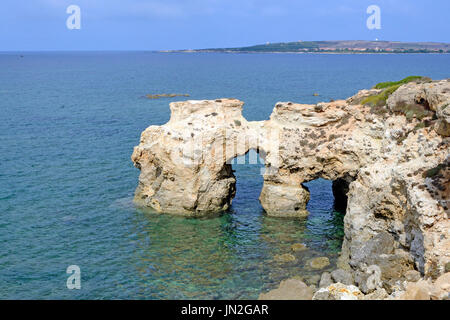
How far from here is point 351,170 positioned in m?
40.6

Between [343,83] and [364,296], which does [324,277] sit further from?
[343,83]

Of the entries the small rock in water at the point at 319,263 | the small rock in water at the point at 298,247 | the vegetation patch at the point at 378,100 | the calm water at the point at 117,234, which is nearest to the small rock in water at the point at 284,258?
the calm water at the point at 117,234

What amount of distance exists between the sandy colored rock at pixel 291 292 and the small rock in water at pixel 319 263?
3.78 m

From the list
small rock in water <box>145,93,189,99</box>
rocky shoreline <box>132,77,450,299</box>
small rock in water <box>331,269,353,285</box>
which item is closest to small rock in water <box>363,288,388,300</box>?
rocky shoreline <box>132,77,450,299</box>

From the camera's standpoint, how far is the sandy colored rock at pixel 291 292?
2889 cm

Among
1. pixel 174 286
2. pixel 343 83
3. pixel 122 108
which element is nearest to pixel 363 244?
pixel 174 286

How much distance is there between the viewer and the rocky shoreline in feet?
91.7

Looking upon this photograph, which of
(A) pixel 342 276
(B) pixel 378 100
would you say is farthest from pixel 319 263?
(B) pixel 378 100

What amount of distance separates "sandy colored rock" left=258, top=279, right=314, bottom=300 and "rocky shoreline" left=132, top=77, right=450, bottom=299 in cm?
7

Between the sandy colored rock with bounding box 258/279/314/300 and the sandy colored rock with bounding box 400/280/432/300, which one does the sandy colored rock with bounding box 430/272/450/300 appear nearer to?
the sandy colored rock with bounding box 400/280/432/300

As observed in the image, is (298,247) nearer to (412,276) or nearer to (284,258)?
(284,258)

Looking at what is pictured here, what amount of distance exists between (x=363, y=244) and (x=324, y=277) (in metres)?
3.93

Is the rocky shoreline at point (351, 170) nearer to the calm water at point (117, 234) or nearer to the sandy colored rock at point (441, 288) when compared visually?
the sandy colored rock at point (441, 288)

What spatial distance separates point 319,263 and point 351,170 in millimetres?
9884
